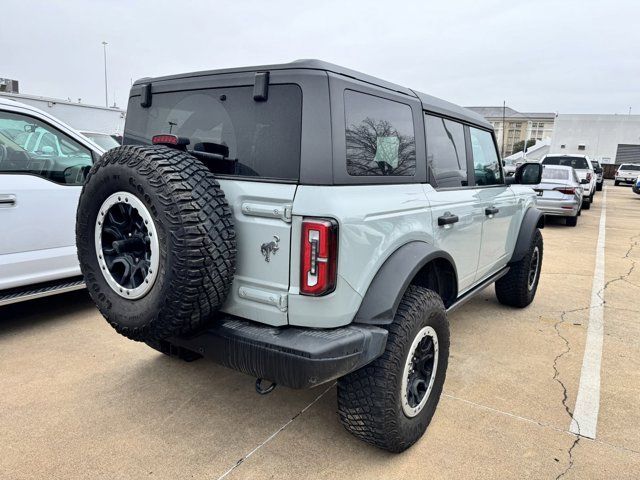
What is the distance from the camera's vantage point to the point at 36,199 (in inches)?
144

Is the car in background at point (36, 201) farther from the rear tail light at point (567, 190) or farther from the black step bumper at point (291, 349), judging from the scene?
the rear tail light at point (567, 190)

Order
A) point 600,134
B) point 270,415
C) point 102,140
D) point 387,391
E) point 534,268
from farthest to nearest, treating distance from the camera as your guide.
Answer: point 600,134 → point 102,140 → point 534,268 → point 270,415 → point 387,391

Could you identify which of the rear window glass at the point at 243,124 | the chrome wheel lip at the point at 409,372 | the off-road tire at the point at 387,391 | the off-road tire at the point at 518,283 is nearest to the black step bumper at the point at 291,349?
the off-road tire at the point at 387,391

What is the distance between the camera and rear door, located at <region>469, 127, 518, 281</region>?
11.7ft

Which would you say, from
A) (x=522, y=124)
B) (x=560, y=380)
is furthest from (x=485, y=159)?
(x=522, y=124)

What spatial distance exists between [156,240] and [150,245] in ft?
0.27

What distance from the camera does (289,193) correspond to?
1978mm

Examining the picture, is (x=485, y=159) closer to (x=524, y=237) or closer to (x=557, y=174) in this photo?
(x=524, y=237)

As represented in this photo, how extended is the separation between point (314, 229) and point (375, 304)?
48cm

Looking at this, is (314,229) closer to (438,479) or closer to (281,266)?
(281,266)

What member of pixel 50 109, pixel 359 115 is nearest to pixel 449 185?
pixel 359 115

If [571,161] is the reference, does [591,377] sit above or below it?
below

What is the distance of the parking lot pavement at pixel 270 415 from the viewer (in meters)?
2.26

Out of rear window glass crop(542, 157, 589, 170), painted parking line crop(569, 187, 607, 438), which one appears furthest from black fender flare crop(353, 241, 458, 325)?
rear window glass crop(542, 157, 589, 170)
